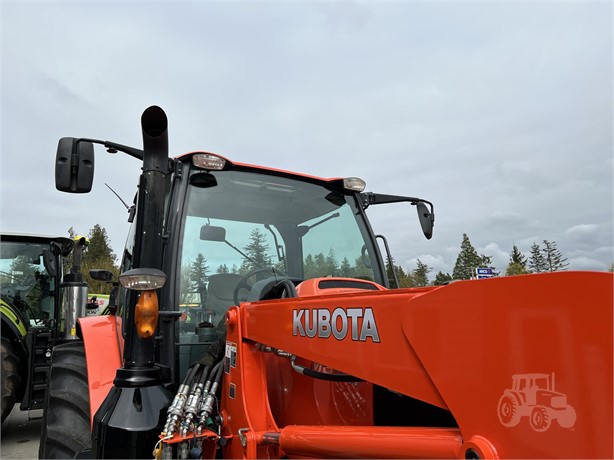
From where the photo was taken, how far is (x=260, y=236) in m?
2.84

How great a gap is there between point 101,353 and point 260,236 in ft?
3.85

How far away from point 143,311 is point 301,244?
4.13 feet

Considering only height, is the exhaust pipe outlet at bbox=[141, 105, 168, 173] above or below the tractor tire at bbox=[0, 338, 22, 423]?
above

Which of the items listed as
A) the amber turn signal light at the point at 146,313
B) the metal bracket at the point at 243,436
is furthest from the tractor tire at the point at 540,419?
the amber turn signal light at the point at 146,313

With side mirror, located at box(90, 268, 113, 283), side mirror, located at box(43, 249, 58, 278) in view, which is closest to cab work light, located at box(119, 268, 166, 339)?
side mirror, located at box(90, 268, 113, 283)

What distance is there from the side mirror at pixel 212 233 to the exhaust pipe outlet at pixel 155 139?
54 centimetres

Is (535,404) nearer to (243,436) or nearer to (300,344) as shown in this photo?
(300,344)

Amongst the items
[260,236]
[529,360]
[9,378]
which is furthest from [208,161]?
[9,378]

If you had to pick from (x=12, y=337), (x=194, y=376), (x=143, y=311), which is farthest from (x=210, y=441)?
(x=12, y=337)

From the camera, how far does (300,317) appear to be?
6.00 ft

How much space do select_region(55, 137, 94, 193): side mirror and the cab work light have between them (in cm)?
55

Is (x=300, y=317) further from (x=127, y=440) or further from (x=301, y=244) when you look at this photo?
(x=301, y=244)

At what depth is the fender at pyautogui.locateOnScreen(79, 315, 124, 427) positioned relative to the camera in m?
2.44

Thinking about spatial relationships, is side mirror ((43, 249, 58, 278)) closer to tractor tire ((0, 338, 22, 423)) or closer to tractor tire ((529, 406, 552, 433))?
tractor tire ((0, 338, 22, 423))
